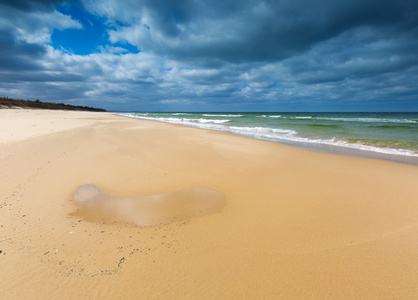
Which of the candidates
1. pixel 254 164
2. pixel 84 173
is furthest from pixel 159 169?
pixel 254 164

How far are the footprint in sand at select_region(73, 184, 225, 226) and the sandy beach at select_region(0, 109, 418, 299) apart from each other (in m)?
0.04

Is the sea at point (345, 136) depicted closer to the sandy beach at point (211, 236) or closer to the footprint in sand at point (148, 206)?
the sandy beach at point (211, 236)

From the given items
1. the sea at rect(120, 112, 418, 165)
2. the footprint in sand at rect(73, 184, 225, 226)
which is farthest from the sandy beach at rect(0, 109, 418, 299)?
the sea at rect(120, 112, 418, 165)

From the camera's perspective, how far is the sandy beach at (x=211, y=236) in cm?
206

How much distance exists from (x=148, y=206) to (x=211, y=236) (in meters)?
1.49

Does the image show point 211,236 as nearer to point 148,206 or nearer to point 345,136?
point 148,206

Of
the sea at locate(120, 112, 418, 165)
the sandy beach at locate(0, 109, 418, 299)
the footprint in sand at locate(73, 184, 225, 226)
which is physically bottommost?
the footprint in sand at locate(73, 184, 225, 226)

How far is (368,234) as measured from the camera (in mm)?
2922

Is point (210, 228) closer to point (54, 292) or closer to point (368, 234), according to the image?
point (54, 292)

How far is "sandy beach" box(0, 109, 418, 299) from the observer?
6.77ft

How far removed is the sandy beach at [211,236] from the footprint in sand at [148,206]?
0.12ft

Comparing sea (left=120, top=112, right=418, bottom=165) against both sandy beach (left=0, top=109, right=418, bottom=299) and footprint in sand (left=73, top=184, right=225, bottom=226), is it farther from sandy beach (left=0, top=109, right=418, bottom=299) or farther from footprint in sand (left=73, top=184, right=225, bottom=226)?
footprint in sand (left=73, top=184, right=225, bottom=226)

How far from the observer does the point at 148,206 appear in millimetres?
3760

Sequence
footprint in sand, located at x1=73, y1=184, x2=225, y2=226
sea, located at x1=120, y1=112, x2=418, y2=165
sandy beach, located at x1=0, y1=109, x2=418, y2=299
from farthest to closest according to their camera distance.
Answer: sea, located at x1=120, y1=112, x2=418, y2=165
footprint in sand, located at x1=73, y1=184, x2=225, y2=226
sandy beach, located at x1=0, y1=109, x2=418, y2=299
